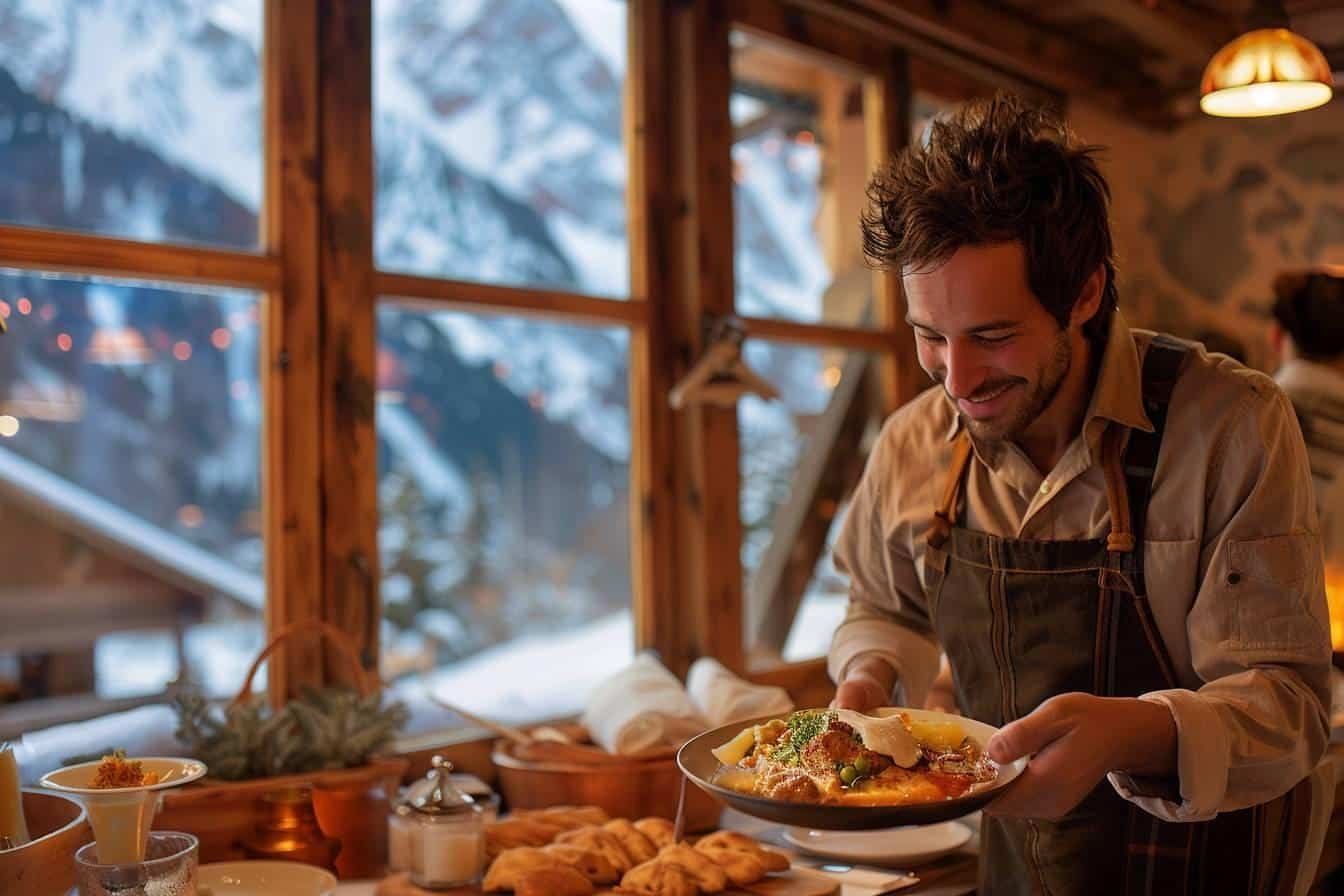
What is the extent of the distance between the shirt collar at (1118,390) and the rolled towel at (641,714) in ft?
3.35

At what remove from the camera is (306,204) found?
2428 mm

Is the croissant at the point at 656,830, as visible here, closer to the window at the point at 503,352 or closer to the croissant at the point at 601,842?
the croissant at the point at 601,842

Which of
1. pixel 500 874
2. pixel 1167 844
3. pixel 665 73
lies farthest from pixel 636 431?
pixel 1167 844

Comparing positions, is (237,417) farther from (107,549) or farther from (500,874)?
(500,874)

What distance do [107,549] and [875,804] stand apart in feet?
4.96

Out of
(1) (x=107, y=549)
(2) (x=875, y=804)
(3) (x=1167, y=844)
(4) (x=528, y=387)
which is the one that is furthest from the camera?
(4) (x=528, y=387)

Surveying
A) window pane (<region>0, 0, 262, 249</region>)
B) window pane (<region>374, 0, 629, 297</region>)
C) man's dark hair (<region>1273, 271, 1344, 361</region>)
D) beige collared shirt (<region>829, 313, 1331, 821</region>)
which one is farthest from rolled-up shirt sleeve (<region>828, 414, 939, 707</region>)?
man's dark hair (<region>1273, 271, 1344, 361</region>)

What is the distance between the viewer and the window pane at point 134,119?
7.05 feet

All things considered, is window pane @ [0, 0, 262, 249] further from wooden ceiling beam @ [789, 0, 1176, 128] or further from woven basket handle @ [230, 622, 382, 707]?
wooden ceiling beam @ [789, 0, 1176, 128]

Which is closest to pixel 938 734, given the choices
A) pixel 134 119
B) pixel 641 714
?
pixel 641 714

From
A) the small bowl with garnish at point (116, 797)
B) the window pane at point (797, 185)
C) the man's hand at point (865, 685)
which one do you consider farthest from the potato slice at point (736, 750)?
the window pane at point (797, 185)

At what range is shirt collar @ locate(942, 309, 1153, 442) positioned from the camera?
5.68 ft

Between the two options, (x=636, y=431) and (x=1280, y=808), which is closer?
(x=1280, y=808)

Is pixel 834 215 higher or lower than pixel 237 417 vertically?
higher
